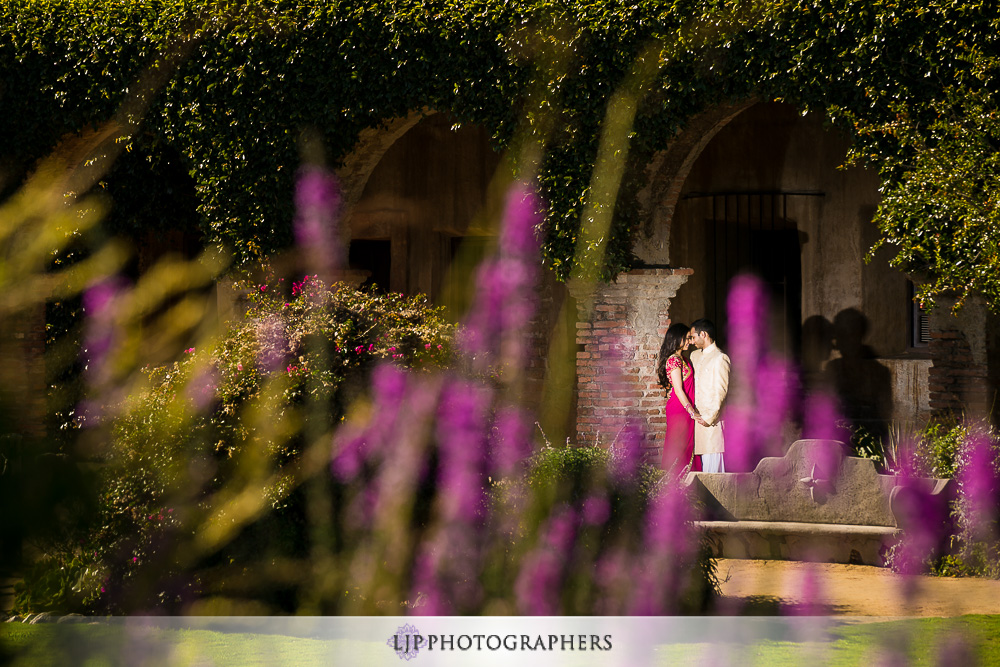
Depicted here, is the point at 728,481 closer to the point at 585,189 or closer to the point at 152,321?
the point at 585,189

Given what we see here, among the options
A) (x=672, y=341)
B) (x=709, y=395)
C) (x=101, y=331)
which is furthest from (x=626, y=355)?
(x=101, y=331)

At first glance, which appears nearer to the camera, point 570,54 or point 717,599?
point 717,599

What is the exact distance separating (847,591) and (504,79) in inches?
187

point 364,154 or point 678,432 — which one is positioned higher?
point 364,154

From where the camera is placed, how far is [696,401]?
324 inches

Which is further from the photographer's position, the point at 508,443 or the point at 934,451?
the point at 934,451

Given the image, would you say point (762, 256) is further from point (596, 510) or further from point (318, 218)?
point (596, 510)

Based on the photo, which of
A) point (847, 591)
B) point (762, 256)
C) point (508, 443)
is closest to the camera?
point (508, 443)

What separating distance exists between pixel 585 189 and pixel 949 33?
2.80 m

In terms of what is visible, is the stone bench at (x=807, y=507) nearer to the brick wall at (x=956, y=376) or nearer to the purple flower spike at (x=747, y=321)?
→ the brick wall at (x=956, y=376)

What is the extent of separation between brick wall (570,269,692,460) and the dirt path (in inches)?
→ 87.8

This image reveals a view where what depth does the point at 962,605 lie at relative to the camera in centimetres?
586

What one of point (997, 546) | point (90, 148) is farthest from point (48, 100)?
point (997, 546)

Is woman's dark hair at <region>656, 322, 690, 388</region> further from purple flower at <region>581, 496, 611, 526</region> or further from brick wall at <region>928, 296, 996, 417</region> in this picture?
purple flower at <region>581, 496, 611, 526</region>
